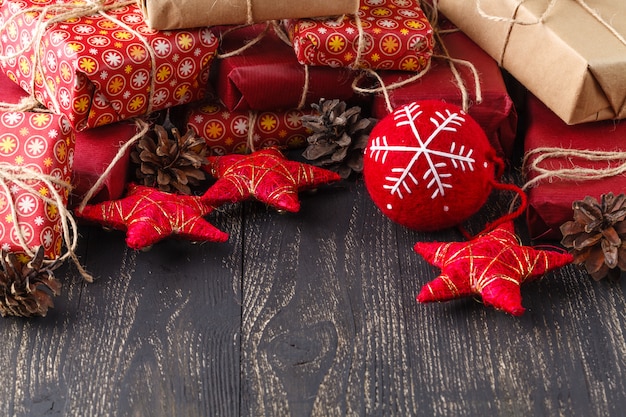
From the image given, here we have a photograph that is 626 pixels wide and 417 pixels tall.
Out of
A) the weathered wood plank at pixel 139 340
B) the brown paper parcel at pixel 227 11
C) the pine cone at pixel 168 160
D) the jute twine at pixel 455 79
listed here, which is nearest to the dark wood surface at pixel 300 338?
the weathered wood plank at pixel 139 340

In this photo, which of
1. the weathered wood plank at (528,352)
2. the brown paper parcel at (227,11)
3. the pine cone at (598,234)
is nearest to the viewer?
the weathered wood plank at (528,352)

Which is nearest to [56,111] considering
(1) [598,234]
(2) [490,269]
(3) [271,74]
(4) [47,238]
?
(4) [47,238]

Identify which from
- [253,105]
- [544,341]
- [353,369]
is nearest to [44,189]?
[253,105]

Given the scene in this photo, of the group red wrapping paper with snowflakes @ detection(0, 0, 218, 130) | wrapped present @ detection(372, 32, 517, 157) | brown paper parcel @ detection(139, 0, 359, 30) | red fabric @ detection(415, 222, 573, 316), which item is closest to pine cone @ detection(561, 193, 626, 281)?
red fabric @ detection(415, 222, 573, 316)

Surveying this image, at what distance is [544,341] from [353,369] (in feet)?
0.84

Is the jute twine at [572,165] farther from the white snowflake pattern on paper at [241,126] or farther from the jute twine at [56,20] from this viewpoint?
the jute twine at [56,20]

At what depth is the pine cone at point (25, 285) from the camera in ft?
3.41

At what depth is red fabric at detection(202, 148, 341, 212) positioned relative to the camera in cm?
120

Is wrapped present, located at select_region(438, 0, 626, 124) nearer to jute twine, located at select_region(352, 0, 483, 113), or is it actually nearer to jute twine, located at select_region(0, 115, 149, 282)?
jute twine, located at select_region(352, 0, 483, 113)

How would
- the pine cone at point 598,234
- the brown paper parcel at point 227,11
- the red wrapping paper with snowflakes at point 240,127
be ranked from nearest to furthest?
the pine cone at point 598,234 < the brown paper parcel at point 227,11 < the red wrapping paper with snowflakes at point 240,127

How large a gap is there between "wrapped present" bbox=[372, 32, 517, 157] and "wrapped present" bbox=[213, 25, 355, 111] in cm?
8

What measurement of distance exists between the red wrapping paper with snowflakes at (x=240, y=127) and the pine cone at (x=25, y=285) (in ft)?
1.19

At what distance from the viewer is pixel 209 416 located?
0.97 m

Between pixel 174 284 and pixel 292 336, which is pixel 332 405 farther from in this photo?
pixel 174 284
